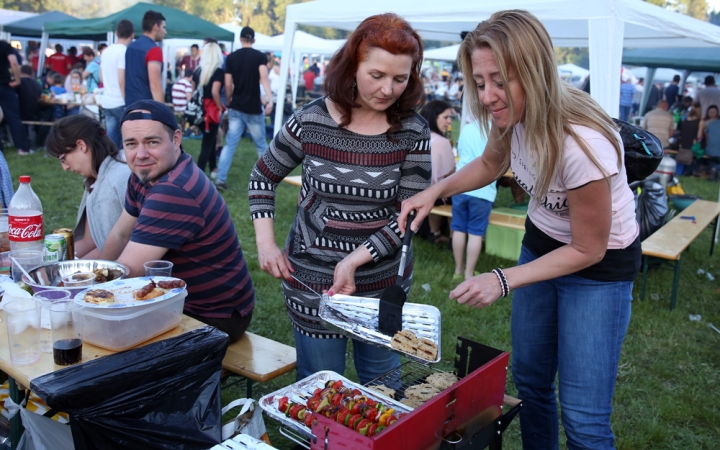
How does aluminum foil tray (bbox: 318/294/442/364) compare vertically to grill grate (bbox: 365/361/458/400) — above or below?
above

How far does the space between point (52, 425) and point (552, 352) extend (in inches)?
73.9

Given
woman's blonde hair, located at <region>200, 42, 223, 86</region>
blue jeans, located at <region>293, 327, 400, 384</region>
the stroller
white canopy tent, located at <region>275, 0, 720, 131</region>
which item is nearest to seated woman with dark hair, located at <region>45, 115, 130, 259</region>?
blue jeans, located at <region>293, 327, 400, 384</region>

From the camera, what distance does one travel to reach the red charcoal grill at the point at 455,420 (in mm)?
1463

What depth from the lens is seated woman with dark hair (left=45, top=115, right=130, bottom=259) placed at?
3027 mm

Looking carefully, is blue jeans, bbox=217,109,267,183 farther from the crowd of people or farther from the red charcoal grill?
the red charcoal grill

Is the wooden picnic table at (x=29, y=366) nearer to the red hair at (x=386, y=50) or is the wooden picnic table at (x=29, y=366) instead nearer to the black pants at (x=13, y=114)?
the red hair at (x=386, y=50)

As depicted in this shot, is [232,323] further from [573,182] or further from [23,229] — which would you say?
[573,182]

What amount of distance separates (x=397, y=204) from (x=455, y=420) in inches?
33.4

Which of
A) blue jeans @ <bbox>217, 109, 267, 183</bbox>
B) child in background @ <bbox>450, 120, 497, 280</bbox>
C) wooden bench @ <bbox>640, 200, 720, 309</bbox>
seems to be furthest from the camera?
blue jeans @ <bbox>217, 109, 267, 183</bbox>

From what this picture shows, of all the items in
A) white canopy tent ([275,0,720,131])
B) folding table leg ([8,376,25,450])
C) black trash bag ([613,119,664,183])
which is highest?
white canopy tent ([275,0,720,131])

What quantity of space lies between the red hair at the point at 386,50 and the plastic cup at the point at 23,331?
1.22 m

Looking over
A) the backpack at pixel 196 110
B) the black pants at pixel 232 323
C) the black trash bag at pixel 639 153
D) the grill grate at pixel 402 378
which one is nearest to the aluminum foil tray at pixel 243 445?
the grill grate at pixel 402 378

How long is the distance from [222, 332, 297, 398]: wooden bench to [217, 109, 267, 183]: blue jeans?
215 inches

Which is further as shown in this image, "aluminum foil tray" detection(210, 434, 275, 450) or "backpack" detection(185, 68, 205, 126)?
"backpack" detection(185, 68, 205, 126)
